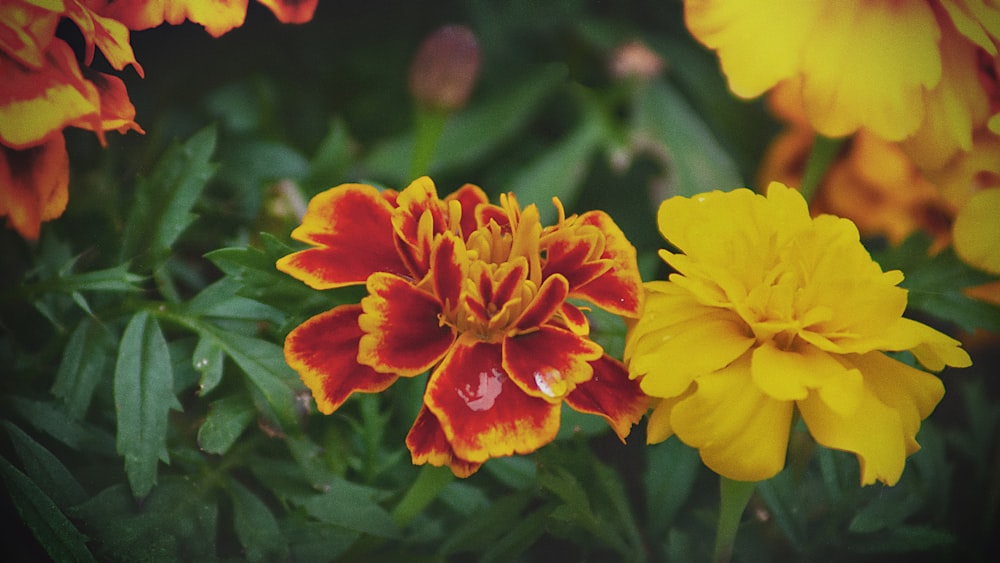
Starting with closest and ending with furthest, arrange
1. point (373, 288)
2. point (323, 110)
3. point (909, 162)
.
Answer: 1. point (373, 288)
2. point (909, 162)
3. point (323, 110)

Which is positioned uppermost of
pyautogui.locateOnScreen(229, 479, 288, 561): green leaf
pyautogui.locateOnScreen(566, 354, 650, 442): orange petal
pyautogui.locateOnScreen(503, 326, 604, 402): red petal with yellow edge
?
pyautogui.locateOnScreen(503, 326, 604, 402): red petal with yellow edge

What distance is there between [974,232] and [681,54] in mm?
242

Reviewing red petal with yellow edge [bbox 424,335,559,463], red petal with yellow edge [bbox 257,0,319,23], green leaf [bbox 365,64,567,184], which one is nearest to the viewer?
red petal with yellow edge [bbox 424,335,559,463]

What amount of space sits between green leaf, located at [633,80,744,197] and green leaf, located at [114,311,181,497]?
32 cm

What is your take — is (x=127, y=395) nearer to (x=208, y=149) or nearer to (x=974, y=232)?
(x=208, y=149)

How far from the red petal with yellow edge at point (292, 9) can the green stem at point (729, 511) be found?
0.28 meters

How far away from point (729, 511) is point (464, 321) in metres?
0.14

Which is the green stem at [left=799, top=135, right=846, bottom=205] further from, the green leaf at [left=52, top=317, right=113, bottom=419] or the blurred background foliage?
the green leaf at [left=52, top=317, right=113, bottom=419]

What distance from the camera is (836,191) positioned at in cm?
52

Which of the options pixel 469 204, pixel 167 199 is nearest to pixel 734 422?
pixel 469 204

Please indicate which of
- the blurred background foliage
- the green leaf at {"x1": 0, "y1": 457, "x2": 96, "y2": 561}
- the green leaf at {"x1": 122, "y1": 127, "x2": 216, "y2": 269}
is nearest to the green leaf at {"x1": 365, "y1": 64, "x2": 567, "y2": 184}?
the blurred background foliage

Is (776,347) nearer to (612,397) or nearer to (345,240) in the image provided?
(612,397)

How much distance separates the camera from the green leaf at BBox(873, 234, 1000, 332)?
43cm

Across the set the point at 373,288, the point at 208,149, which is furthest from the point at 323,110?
the point at 373,288
